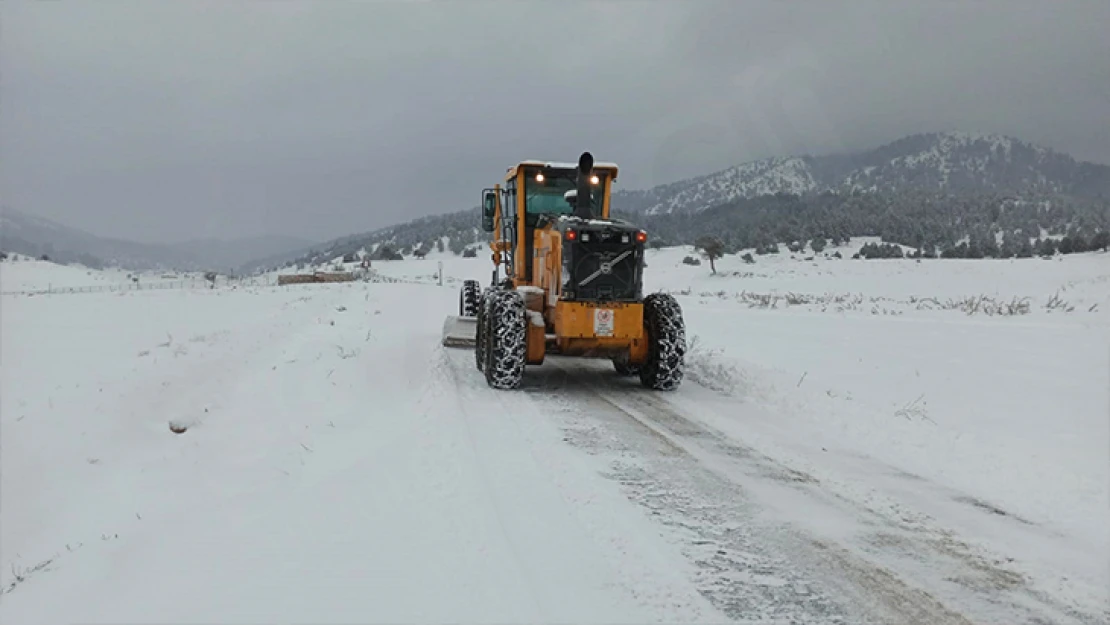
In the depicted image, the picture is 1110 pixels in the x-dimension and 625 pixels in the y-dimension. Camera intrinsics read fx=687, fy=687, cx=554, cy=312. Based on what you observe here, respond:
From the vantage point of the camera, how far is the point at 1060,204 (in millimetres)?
98375

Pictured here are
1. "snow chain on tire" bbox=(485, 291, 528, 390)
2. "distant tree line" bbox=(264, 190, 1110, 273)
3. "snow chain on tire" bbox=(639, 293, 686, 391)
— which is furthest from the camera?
"distant tree line" bbox=(264, 190, 1110, 273)

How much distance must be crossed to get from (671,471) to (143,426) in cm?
646

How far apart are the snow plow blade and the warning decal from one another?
157 inches

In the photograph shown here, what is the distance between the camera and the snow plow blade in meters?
11.7

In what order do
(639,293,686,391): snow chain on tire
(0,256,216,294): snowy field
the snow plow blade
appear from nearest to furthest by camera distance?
(639,293,686,391): snow chain on tire
the snow plow blade
(0,256,216,294): snowy field

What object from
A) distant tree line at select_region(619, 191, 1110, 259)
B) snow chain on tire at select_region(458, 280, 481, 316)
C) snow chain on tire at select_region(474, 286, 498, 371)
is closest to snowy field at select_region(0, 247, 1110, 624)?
snow chain on tire at select_region(474, 286, 498, 371)

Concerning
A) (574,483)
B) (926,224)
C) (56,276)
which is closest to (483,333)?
(574,483)

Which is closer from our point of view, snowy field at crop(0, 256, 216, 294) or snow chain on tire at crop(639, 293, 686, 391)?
snow chain on tire at crop(639, 293, 686, 391)

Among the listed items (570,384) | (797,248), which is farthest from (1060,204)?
(570,384)

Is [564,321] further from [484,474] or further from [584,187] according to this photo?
[484,474]

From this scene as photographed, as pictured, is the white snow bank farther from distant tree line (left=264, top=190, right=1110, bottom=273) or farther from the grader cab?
distant tree line (left=264, top=190, right=1110, bottom=273)

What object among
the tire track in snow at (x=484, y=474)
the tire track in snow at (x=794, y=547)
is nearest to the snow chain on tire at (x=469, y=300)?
the tire track in snow at (x=484, y=474)

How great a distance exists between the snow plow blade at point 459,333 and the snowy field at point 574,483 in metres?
0.29

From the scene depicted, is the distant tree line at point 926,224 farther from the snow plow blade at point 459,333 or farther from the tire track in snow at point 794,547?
the tire track in snow at point 794,547
